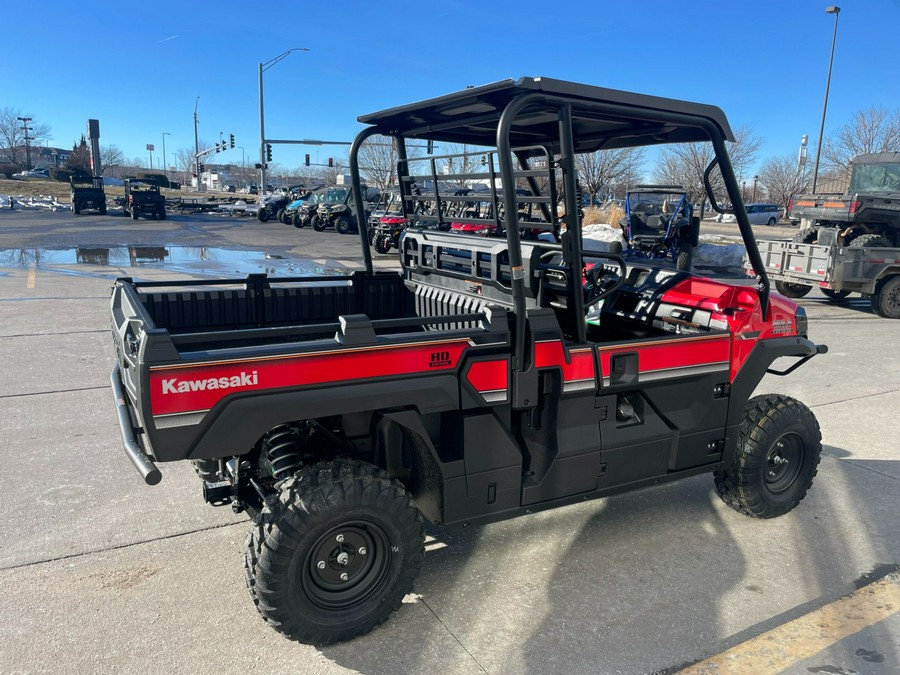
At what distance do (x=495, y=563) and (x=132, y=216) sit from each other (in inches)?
1210

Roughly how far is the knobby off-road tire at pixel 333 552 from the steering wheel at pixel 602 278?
129 cm

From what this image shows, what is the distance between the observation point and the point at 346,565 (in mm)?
Answer: 2779

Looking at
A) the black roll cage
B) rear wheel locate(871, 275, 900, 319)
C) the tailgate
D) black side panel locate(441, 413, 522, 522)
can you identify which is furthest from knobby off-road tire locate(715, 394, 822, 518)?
rear wheel locate(871, 275, 900, 319)

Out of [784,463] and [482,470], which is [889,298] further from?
[482,470]

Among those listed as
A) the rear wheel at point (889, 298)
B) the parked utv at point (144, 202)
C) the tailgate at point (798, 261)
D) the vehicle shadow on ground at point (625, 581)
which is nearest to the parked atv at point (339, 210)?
the parked utv at point (144, 202)

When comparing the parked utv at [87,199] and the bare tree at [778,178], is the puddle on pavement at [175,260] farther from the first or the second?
the bare tree at [778,178]

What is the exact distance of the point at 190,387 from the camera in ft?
7.69

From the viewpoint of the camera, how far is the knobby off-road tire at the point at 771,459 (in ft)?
12.3

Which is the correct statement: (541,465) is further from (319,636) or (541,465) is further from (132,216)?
(132,216)

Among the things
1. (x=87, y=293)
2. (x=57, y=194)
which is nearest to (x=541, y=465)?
(x=87, y=293)

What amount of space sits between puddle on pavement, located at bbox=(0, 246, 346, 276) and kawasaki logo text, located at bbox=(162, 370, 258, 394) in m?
11.6

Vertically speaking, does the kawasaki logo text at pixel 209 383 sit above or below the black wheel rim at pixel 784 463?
above

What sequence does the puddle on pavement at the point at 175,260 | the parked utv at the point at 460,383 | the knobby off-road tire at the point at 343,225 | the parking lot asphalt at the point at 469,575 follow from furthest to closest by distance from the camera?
the knobby off-road tire at the point at 343,225 → the puddle on pavement at the point at 175,260 → the parking lot asphalt at the point at 469,575 → the parked utv at the point at 460,383

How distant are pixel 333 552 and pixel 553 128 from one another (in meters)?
2.62
